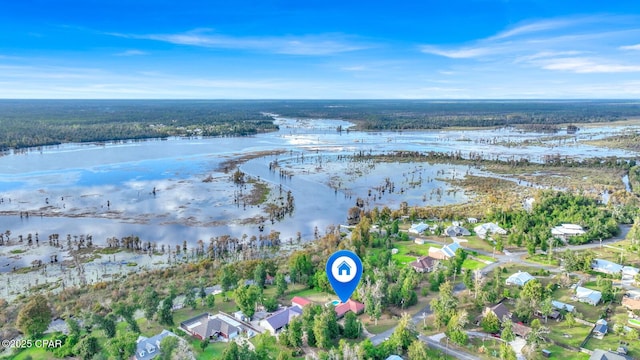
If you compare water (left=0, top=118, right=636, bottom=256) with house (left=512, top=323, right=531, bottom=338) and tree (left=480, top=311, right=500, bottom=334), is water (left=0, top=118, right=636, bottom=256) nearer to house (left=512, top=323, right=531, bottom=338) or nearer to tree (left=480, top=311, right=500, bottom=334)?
tree (left=480, top=311, right=500, bottom=334)

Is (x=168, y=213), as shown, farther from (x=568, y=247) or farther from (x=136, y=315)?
(x=568, y=247)

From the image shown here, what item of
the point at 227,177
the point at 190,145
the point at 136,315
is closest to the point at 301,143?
the point at 190,145

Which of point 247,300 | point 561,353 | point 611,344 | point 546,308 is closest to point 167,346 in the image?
point 247,300

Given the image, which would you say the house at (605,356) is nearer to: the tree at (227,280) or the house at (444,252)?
the house at (444,252)

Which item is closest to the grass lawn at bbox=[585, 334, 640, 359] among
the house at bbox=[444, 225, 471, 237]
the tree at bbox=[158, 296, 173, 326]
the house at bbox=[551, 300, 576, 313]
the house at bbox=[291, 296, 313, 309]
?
the house at bbox=[551, 300, 576, 313]

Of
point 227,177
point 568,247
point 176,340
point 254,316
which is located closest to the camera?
A: point 176,340

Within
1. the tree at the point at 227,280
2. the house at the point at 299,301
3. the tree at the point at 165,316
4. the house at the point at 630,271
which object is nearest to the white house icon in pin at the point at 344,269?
the house at the point at 299,301
